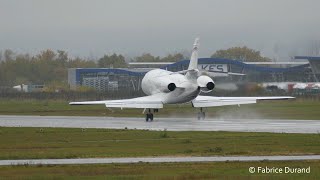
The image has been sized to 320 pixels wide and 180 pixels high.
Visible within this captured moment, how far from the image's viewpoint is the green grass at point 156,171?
3067 cm

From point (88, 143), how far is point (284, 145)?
11.7 metres

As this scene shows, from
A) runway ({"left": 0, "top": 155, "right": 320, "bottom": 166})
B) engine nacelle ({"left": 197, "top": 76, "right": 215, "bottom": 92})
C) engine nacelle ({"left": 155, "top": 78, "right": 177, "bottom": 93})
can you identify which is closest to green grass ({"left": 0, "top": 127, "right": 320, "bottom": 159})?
runway ({"left": 0, "top": 155, "right": 320, "bottom": 166})

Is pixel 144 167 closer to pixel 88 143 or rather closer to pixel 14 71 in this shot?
pixel 88 143

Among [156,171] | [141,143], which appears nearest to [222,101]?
[141,143]

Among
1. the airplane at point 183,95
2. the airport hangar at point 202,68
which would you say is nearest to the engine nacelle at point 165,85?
the airplane at point 183,95

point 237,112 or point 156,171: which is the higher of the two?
point 156,171

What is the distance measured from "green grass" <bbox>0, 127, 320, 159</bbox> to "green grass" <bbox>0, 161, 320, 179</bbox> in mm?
5475

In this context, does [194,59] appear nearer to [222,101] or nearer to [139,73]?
[222,101]

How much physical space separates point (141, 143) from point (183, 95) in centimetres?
3496

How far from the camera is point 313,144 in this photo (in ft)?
151

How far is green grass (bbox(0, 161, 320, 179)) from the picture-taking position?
30.7m

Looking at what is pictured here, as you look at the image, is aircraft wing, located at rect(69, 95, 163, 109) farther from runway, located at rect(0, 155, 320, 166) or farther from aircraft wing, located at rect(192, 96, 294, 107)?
runway, located at rect(0, 155, 320, 166)

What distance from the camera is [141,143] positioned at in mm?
48875

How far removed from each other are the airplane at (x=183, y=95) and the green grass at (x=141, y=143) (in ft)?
69.1
